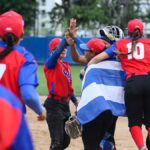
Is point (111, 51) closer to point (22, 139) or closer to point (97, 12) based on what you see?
point (22, 139)

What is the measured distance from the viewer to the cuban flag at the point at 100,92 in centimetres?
555

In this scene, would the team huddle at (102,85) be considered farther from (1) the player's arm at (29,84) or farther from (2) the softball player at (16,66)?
(1) the player's arm at (29,84)

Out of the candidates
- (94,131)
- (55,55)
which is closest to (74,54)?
(55,55)

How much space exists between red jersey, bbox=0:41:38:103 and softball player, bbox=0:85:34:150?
184 cm

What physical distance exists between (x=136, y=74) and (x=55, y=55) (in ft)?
3.00

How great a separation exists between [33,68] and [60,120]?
239 cm

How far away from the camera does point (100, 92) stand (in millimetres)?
5605

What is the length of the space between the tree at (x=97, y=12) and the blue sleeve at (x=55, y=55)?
137 feet

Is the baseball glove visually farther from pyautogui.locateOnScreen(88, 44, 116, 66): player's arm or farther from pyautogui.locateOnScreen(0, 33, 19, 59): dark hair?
pyautogui.locateOnScreen(0, 33, 19, 59): dark hair

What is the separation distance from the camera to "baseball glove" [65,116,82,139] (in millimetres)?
5965

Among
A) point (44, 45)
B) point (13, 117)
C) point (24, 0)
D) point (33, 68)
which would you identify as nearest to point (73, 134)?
point (33, 68)

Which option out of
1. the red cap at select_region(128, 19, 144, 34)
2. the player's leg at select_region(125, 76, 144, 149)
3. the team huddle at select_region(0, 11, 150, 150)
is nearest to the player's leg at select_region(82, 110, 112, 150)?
the team huddle at select_region(0, 11, 150, 150)

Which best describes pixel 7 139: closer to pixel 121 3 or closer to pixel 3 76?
pixel 3 76

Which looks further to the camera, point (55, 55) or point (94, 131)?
point (55, 55)
